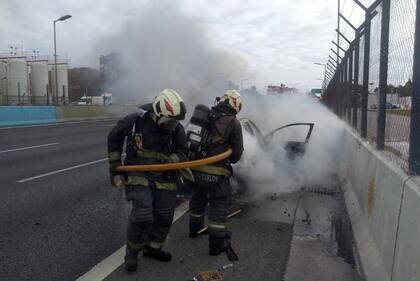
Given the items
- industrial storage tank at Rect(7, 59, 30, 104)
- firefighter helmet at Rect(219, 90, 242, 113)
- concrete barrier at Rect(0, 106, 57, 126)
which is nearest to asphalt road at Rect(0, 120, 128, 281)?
firefighter helmet at Rect(219, 90, 242, 113)

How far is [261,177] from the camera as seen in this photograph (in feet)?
24.2

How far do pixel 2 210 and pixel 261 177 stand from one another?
392 centimetres

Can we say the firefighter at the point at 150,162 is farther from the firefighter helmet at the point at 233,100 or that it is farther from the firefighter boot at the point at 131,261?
the firefighter helmet at the point at 233,100

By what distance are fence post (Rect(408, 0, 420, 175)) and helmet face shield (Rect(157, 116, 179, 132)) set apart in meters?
2.01

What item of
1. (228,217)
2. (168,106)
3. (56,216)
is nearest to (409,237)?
(168,106)

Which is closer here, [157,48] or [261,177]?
[261,177]

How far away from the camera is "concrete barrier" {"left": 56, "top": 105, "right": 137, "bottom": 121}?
89.7 feet

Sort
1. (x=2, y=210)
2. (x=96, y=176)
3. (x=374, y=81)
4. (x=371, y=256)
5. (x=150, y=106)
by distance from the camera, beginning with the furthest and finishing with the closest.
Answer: (x=96, y=176)
(x=2, y=210)
(x=374, y=81)
(x=150, y=106)
(x=371, y=256)

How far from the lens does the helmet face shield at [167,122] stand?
4123 millimetres

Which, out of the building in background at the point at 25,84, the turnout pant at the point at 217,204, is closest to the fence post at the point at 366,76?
the turnout pant at the point at 217,204

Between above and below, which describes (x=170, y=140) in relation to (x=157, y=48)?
below

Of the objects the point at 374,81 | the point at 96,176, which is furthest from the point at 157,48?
the point at 374,81

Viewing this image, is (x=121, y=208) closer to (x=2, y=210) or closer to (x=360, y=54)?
(x=2, y=210)

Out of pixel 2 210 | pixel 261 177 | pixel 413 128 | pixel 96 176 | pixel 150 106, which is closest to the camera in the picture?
pixel 413 128
